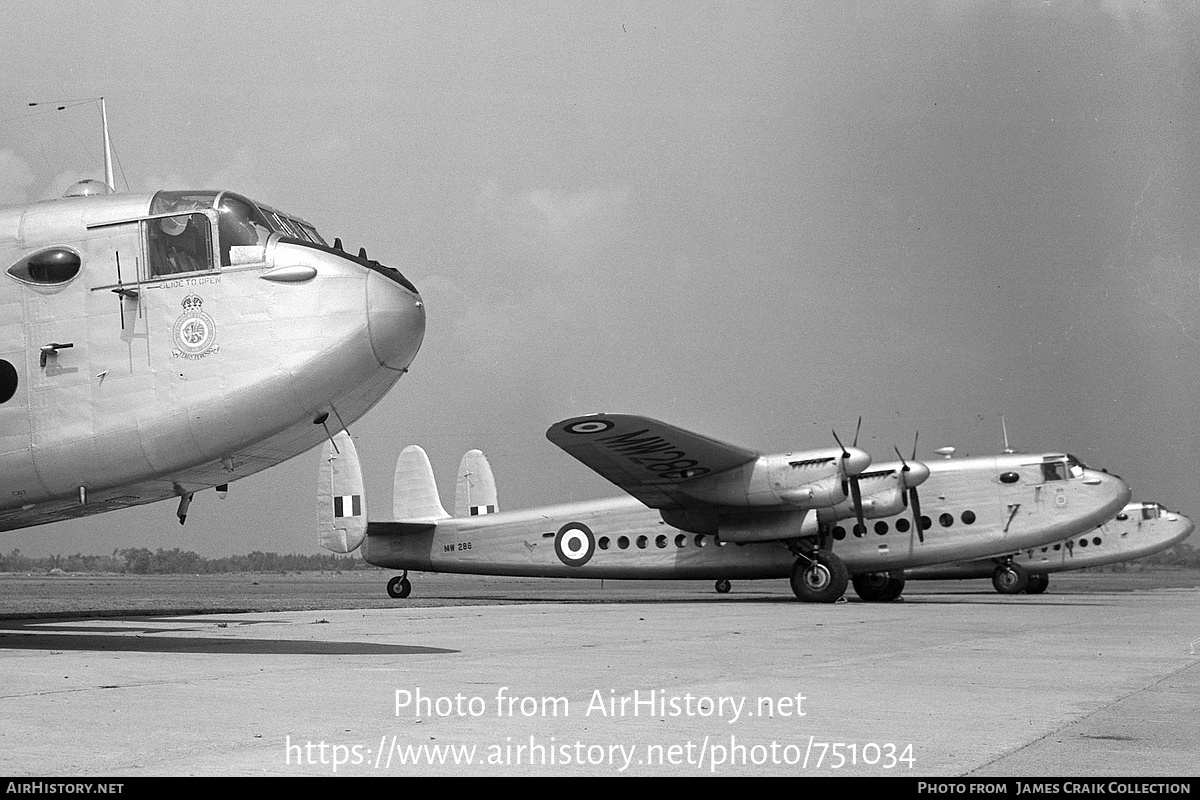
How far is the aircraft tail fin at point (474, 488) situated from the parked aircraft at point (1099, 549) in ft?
43.7

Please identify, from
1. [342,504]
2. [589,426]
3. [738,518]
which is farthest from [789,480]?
[342,504]

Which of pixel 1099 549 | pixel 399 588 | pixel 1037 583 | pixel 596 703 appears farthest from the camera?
pixel 1099 549

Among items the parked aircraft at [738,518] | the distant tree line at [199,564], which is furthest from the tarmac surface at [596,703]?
the distant tree line at [199,564]

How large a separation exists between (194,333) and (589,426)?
1533cm

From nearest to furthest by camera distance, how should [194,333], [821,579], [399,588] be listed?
[194,333] → [821,579] → [399,588]

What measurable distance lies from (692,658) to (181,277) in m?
5.79

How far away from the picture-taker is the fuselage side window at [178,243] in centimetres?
1088

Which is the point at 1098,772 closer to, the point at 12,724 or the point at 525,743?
the point at 525,743

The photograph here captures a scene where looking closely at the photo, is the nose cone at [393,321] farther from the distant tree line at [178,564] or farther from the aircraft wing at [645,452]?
the distant tree line at [178,564]

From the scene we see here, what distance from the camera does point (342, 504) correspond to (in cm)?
2898

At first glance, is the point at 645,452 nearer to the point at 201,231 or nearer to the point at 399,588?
the point at 399,588

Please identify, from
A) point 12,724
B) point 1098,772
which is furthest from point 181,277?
point 1098,772

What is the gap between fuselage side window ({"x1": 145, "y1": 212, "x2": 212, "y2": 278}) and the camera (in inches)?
428

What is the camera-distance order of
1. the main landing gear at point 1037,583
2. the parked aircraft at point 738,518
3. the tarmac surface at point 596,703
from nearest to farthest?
the tarmac surface at point 596,703, the parked aircraft at point 738,518, the main landing gear at point 1037,583
